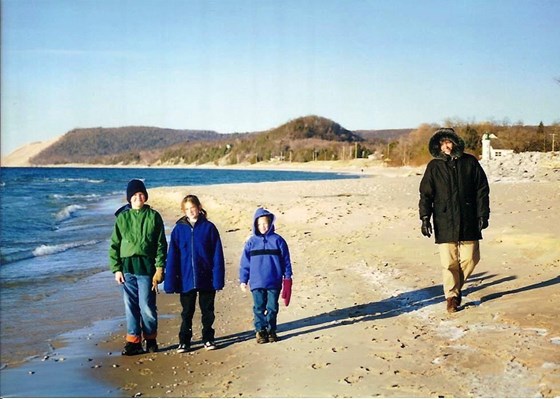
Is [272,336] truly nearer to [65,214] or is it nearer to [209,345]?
[209,345]

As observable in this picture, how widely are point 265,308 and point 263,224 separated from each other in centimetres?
83

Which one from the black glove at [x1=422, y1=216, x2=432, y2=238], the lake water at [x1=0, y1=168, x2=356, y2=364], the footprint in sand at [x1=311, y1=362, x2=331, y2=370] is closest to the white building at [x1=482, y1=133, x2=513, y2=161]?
the lake water at [x1=0, y1=168, x2=356, y2=364]

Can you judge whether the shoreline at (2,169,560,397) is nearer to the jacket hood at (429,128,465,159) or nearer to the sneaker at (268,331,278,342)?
the sneaker at (268,331,278,342)

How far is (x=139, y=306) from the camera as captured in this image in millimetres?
6008

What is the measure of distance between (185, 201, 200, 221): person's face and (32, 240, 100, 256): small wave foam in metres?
9.39

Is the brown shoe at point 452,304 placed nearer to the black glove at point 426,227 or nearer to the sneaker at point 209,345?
the black glove at point 426,227

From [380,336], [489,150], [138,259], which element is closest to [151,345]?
[138,259]

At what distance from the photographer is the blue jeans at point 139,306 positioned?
5910 millimetres

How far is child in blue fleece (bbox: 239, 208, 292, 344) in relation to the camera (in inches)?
242

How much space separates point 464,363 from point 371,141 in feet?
464

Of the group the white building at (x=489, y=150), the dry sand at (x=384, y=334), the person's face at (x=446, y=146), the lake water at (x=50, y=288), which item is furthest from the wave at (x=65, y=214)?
the white building at (x=489, y=150)

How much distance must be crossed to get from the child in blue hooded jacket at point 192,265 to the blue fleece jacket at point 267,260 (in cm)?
37

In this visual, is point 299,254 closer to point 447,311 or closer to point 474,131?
point 447,311

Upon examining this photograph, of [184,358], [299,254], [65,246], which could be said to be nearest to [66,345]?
[184,358]
